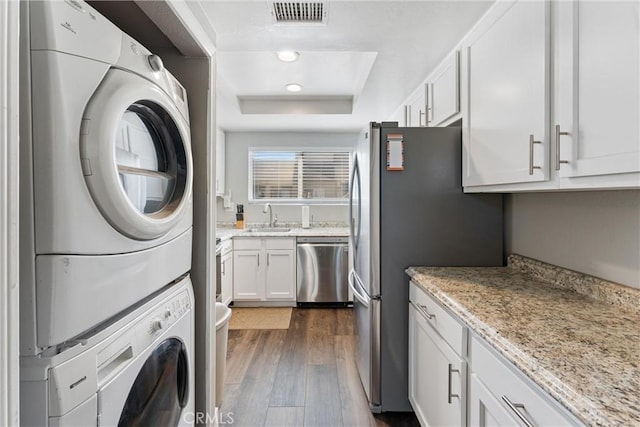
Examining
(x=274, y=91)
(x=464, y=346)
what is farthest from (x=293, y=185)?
(x=464, y=346)

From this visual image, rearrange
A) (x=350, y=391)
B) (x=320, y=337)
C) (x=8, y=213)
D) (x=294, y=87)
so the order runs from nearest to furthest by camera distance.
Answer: (x=8, y=213) → (x=350, y=391) → (x=320, y=337) → (x=294, y=87)

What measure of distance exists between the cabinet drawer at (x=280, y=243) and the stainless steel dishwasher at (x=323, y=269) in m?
0.08

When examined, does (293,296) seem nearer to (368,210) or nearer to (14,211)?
(368,210)

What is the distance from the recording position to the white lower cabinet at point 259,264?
11.9 feet

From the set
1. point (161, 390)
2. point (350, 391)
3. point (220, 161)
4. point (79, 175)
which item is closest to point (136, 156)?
point (79, 175)

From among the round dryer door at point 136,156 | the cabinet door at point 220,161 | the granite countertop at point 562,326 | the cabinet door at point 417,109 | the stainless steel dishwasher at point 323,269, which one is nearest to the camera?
the granite countertop at point 562,326

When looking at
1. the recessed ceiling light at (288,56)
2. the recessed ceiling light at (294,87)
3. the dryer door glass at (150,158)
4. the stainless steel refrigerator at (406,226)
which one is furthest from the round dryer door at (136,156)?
the recessed ceiling light at (294,87)

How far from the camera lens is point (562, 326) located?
1.00 meters

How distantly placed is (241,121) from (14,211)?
3.41 metres

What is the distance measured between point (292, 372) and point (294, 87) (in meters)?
2.41

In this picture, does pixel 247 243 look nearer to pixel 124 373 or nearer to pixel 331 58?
pixel 331 58

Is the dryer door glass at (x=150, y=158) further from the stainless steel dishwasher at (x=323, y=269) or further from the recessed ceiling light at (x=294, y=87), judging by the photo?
the stainless steel dishwasher at (x=323, y=269)

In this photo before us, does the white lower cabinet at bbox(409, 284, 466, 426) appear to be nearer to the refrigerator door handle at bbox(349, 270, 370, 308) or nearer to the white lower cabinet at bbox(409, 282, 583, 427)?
the white lower cabinet at bbox(409, 282, 583, 427)

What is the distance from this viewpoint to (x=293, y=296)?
3.64 metres
